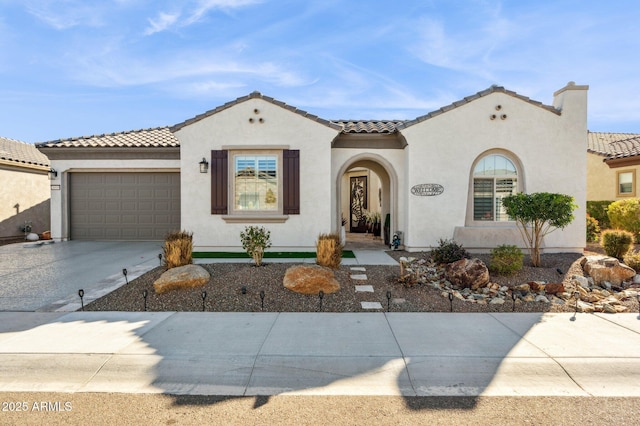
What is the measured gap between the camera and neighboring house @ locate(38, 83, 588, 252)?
33.6 ft

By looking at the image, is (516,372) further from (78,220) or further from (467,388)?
(78,220)

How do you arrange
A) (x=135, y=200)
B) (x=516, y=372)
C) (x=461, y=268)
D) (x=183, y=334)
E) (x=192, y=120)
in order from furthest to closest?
(x=135, y=200), (x=192, y=120), (x=461, y=268), (x=183, y=334), (x=516, y=372)

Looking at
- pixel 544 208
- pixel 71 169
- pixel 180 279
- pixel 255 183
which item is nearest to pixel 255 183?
pixel 255 183

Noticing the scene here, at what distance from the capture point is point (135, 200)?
12.9 m

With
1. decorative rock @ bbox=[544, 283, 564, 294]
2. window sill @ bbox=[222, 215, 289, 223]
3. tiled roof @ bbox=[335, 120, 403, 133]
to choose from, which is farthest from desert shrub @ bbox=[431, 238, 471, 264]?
window sill @ bbox=[222, 215, 289, 223]

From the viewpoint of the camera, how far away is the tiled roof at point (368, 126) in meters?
11.0

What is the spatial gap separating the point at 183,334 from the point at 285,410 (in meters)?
2.37

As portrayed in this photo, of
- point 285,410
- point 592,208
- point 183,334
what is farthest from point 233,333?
point 592,208

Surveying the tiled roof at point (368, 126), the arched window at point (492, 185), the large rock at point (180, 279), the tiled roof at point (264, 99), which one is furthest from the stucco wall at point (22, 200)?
the arched window at point (492, 185)

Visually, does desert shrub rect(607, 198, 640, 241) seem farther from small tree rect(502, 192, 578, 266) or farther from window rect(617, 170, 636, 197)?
window rect(617, 170, 636, 197)

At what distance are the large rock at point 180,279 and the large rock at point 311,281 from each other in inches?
69.0

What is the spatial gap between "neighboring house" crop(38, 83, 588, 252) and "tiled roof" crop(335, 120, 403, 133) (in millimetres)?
103

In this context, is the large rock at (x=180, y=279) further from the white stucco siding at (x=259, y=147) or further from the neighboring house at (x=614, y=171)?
the neighboring house at (x=614, y=171)

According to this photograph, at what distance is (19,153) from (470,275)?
65.3ft
